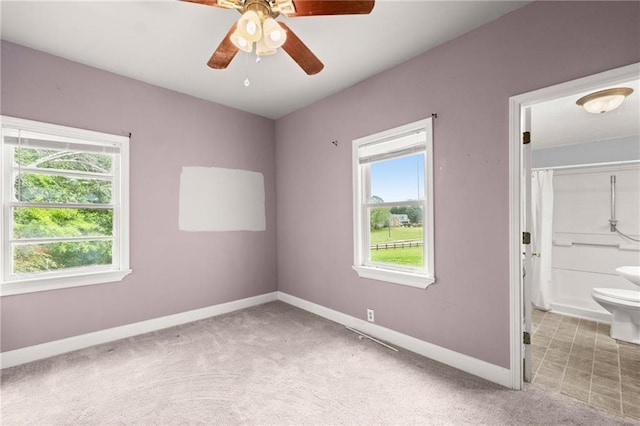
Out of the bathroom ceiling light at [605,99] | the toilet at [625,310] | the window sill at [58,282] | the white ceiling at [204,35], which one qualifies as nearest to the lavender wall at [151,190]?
the window sill at [58,282]

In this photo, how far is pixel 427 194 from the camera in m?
2.54

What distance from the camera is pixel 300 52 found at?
1.87m

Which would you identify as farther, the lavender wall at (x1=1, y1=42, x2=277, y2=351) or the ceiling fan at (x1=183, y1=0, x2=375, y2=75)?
the lavender wall at (x1=1, y1=42, x2=277, y2=351)

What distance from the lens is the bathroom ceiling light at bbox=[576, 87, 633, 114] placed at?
228 cm

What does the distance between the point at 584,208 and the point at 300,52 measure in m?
4.21

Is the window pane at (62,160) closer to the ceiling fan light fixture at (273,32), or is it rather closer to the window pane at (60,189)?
the window pane at (60,189)

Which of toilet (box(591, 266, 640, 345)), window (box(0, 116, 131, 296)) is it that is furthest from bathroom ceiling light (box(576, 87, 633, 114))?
window (box(0, 116, 131, 296))

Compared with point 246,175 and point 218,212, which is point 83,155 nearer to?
point 218,212

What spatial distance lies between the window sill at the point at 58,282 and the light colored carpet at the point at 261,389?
609 millimetres

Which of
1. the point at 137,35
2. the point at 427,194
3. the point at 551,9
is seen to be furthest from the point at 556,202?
the point at 137,35

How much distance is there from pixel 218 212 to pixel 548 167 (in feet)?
15.0

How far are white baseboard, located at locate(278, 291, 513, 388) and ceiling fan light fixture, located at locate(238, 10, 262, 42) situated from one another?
2.65m

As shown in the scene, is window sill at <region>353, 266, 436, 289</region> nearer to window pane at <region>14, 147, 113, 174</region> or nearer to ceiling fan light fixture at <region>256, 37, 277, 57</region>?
ceiling fan light fixture at <region>256, 37, 277, 57</region>

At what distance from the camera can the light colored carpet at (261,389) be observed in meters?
1.74
